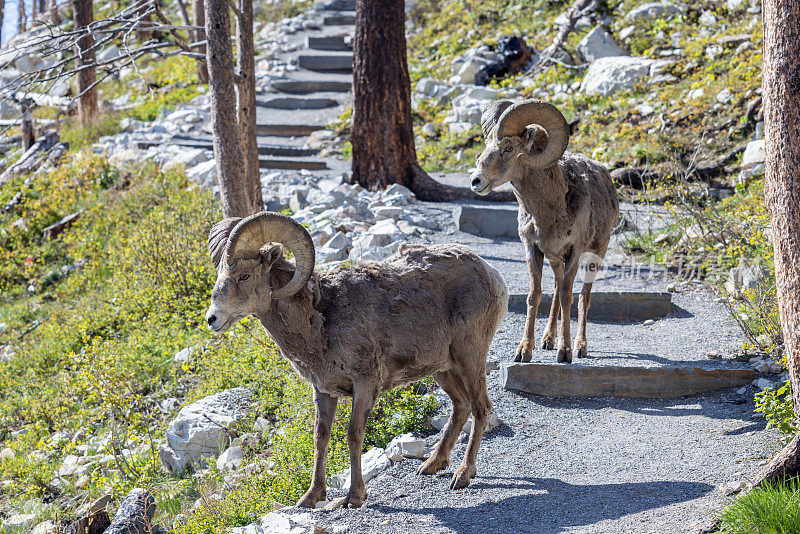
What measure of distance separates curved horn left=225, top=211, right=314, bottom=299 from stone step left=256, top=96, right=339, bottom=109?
56.4ft

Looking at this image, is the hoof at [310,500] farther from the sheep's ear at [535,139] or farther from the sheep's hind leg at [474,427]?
the sheep's ear at [535,139]

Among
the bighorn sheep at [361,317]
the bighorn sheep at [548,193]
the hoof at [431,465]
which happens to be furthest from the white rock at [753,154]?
the hoof at [431,465]

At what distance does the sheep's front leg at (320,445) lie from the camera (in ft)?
19.6

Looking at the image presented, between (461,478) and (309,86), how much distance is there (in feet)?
60.7

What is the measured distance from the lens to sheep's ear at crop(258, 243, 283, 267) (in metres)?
5.63

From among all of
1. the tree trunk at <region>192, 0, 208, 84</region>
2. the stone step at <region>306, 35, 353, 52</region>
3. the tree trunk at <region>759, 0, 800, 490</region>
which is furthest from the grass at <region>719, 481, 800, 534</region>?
the stone step at <region>306, 35, 353, 52</region>

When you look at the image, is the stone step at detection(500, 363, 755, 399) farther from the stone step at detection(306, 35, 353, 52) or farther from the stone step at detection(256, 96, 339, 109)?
the stone step at detection(306, 35, 353, 52)

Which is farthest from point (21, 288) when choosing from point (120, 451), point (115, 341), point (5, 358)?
point (120, 451)

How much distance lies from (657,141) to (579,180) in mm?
6674

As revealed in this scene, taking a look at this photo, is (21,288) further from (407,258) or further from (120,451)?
(407,258)

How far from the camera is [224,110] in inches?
441

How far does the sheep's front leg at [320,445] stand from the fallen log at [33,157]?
16790 millimetres

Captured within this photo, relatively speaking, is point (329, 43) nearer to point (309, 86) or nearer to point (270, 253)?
point (309, 86)

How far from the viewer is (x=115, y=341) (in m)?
11.9
